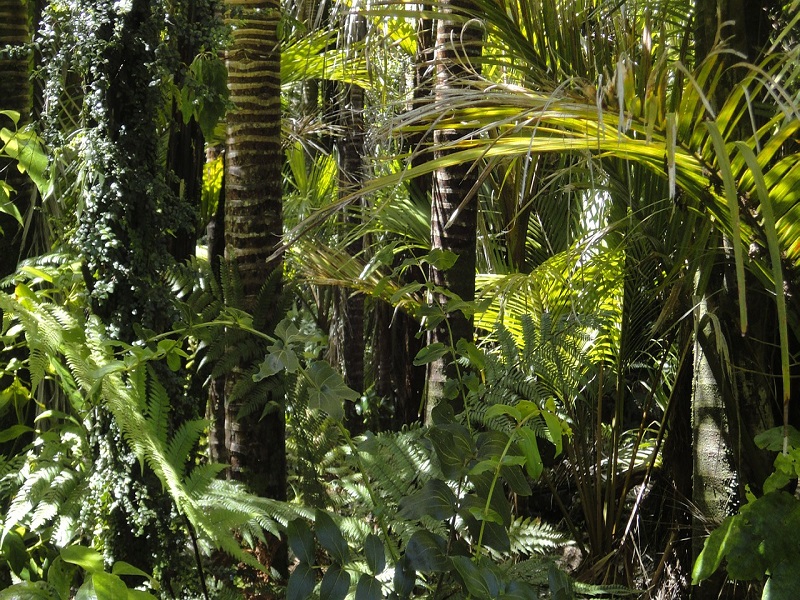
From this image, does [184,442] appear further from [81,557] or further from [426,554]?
[426,554]

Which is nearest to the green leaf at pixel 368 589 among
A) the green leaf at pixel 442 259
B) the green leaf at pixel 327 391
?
the green leaf at pixel 327 391

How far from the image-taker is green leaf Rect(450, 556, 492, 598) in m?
1.09

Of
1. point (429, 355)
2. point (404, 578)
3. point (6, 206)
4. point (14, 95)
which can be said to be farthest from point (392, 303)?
point (14, 95)

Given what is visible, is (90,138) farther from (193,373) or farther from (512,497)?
(512,497)

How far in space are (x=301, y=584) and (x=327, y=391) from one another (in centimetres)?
30

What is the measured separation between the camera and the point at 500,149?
154 centimetres

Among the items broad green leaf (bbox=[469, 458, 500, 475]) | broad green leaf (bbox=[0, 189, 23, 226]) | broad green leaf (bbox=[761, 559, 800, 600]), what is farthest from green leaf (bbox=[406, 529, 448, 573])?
broad green leaf (bbox=[0, 189, 23, 226])

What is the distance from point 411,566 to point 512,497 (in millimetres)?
2025

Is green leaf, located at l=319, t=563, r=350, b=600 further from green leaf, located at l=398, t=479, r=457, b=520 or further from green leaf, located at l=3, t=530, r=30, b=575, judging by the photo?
green leaf, located at l=3, t=530, r=30, b=575

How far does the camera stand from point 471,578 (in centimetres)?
110

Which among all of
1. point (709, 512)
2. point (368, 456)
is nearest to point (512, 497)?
point (709, 512)

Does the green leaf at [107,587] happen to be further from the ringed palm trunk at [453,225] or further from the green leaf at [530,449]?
the ringed palm trunk at [453,225]

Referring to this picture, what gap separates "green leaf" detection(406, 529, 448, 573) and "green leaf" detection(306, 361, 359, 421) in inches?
8.6

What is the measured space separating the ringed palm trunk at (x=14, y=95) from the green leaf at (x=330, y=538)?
1429mm
